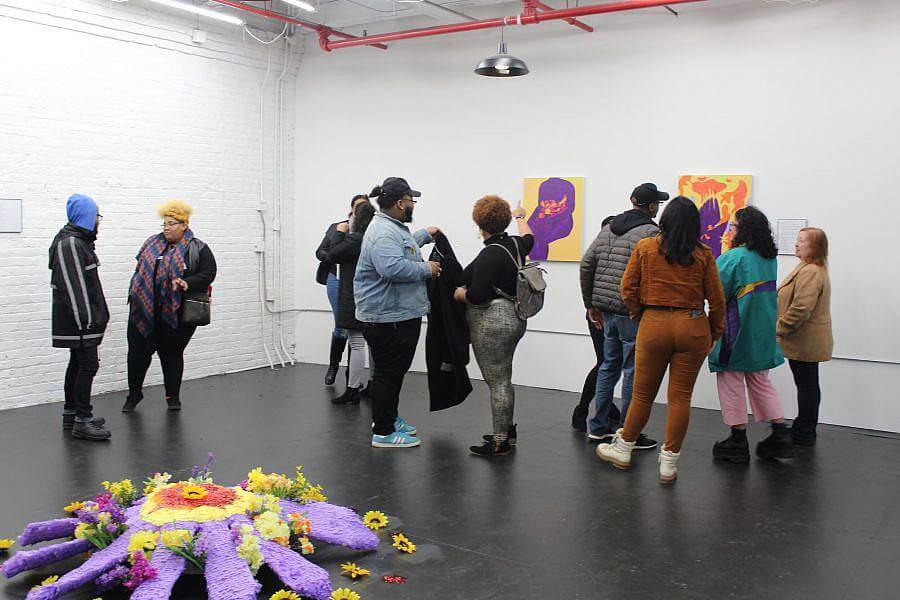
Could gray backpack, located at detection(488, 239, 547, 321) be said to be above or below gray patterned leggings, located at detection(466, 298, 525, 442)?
above

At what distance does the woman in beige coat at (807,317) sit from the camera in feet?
18.2

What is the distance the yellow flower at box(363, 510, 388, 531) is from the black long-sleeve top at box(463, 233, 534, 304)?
1.59m

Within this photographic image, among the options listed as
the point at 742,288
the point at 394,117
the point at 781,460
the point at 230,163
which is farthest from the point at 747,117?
the point at 230,163

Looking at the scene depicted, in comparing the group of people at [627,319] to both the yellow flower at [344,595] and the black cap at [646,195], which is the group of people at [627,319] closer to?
the black cap at [646,195]

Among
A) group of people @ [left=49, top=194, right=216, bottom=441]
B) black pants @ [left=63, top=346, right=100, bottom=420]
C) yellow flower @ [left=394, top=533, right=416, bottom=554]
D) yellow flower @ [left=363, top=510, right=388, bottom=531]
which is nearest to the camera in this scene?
yellow flower @ [left=394, top=533, right=416, bottom=554]

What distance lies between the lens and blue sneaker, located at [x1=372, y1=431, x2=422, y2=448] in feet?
18.5

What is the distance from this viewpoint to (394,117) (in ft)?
28.6

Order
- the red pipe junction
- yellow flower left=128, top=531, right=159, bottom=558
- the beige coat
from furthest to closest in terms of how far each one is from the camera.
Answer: the red pipe junction, the beige coat, yellow flower left=128, top=531, right=159, bottom=558

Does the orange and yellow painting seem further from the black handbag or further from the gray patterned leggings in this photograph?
the black handbag

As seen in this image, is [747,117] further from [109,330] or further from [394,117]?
[109,330]

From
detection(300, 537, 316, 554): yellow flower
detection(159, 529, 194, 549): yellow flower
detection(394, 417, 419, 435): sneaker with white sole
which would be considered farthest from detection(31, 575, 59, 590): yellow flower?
detection(394, 417, 419, 435): sneaker with white sole

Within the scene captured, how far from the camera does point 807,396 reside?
5.75 metres

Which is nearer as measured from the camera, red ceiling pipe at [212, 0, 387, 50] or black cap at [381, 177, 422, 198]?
black cap at [381, 177, 422, 198]

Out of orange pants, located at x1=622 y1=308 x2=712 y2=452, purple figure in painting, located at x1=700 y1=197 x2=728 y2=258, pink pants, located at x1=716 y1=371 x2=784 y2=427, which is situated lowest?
pink pants, located at x1=716 y1=371 x2=784 y2=427
